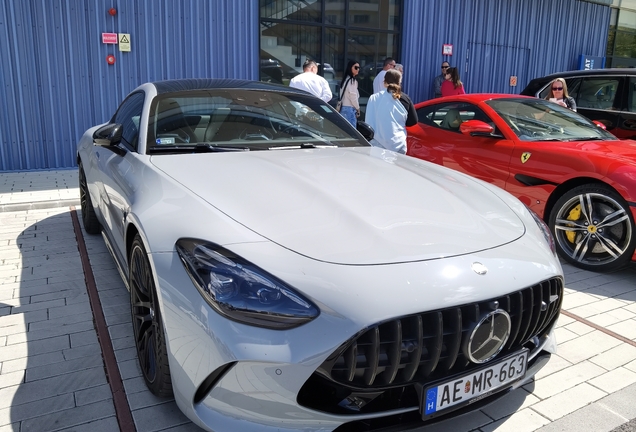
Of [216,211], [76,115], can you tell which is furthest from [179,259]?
[76,115]

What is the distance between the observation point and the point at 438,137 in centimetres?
588

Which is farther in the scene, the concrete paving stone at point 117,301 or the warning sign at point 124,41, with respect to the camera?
the warning sign at point 124,41

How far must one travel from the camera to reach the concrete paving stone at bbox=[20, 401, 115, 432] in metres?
2.33

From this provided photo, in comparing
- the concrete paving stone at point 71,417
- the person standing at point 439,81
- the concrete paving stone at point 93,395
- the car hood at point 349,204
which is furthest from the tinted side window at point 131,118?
the person standing at point 439,81

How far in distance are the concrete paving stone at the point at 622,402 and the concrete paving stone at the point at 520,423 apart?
39 cm

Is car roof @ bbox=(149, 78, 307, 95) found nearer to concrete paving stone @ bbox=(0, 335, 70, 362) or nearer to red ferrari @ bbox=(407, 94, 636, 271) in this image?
concrete paving stone @ bbox=(0, 335, 70, 362)

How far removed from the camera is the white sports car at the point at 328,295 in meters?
1.84

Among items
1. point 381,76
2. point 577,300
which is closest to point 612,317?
point 577,300

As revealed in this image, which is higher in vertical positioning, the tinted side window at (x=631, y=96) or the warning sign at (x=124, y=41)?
the warning sign at (x=124, y=41)

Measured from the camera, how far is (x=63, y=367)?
2.83 m

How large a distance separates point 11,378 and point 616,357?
3319 millimetres

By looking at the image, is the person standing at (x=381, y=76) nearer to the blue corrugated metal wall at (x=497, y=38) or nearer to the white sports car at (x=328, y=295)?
the blue corrugated metal wall at (x=497, y=38)

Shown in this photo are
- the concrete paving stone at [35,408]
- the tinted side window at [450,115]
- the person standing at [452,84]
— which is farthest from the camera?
the person standing at [452,84]

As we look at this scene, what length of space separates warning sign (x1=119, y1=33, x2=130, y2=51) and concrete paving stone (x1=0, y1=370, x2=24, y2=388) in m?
6.69
